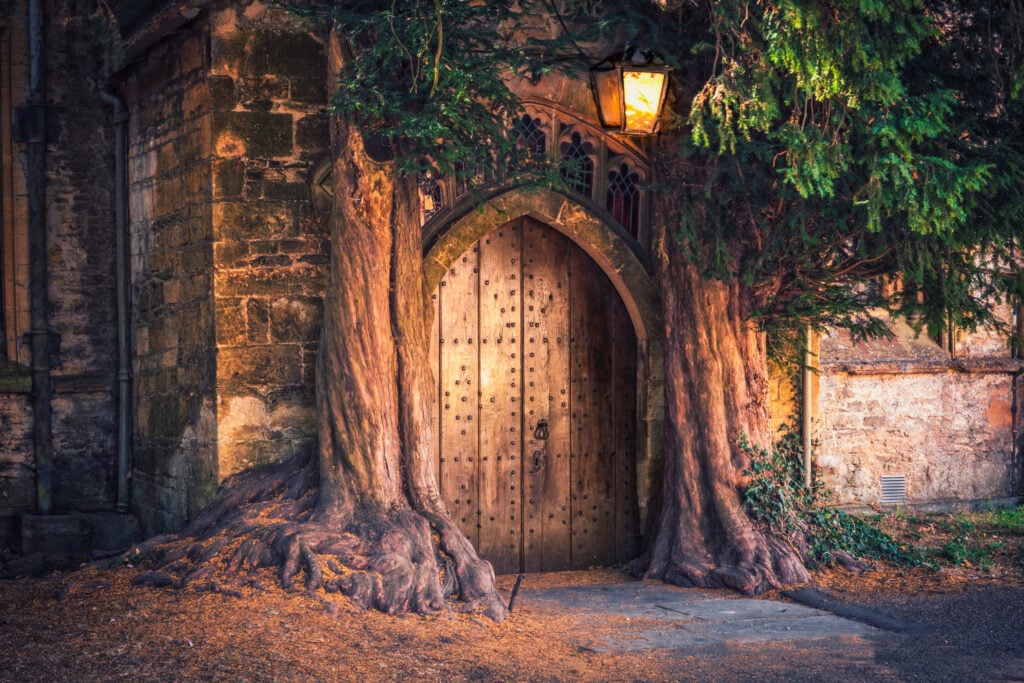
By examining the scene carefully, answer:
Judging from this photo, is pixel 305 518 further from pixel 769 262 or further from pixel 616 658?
pixel 769 262

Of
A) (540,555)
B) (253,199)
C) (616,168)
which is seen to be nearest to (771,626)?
(540,555)

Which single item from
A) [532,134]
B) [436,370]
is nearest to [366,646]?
[436,370]

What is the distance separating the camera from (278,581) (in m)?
6.33

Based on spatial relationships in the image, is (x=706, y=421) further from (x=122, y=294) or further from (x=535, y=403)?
(x=122, y=294)

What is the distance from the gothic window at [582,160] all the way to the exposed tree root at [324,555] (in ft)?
8.90

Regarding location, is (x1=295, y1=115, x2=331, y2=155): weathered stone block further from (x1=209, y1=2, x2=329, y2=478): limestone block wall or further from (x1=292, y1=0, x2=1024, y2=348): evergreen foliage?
(x1=292, y1=0, x2=1024, y2=348): evergreen foliage

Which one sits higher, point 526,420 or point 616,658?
point 526,420

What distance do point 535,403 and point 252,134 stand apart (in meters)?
2.71

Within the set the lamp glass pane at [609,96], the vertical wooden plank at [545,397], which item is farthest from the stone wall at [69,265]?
the lamp glass pane at [609,96]

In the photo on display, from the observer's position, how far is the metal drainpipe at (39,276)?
8836mm

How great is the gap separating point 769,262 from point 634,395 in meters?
1.47

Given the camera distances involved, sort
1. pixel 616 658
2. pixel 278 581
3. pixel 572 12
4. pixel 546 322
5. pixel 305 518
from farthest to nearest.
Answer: pixel 546 322 → pixel 572 12 → pixel 305 518 → pixel 278 581 → pixel 616 658

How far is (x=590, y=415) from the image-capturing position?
873 cm

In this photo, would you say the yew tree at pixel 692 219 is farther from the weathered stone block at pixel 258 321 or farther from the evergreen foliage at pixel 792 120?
the weathered stone block at pixel 258 321
